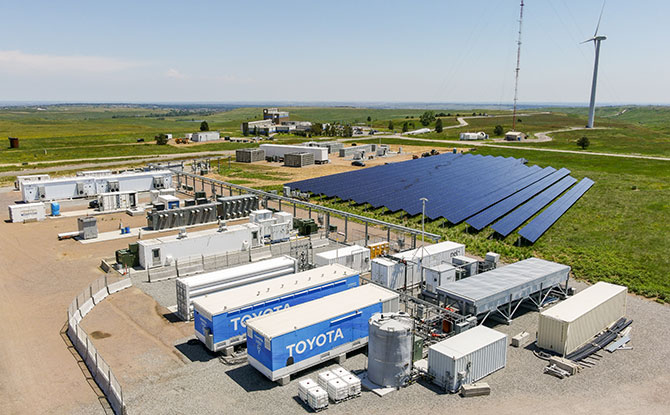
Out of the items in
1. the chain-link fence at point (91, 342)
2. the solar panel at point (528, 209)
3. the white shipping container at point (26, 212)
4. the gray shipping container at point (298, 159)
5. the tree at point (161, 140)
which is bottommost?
the chain-link fence at point (91, 342)

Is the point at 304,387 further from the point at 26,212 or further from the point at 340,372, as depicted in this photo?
the point at 26,212

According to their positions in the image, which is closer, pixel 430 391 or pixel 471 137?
pixel 430 391

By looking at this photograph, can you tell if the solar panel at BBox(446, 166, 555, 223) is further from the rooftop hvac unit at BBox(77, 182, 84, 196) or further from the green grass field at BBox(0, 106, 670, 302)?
the rooftop hvac unit at BBox(77, 182, 84, 196)

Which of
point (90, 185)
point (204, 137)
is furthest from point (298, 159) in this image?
point (204, 137)

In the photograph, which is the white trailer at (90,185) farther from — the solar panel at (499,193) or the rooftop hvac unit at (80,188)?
the solar panel at (499,193)

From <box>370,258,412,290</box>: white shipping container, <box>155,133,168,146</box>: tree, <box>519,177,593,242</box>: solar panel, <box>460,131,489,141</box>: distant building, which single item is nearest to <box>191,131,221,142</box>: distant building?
<box>155,133,168,146</box>: tree

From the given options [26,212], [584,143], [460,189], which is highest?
[584,143]

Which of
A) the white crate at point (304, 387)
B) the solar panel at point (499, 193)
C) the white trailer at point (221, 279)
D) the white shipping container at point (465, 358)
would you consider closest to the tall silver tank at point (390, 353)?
the white shipping container at point (465, 358)
